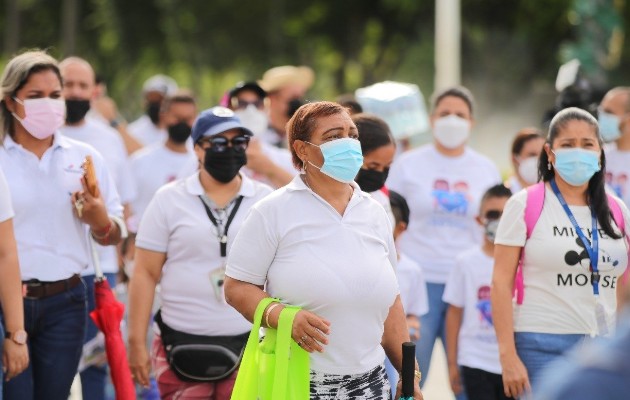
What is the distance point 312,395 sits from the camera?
5168mm

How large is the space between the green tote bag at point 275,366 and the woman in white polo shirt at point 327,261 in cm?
5

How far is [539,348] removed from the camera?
6316 millimetres

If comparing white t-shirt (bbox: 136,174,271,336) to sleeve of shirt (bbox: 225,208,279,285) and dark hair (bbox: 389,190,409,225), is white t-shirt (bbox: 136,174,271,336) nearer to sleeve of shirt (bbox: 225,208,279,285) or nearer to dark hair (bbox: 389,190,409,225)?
dark hair (bbox: 389,190,409,225)

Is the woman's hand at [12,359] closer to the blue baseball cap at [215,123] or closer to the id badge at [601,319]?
the blue baseball cap at [215,123]

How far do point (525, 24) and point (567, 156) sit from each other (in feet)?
→ 117

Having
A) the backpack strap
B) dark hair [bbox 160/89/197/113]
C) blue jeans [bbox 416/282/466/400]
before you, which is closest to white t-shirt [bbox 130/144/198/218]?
dark hair [bbox 160/89/197/113]

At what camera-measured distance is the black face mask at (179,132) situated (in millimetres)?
10406

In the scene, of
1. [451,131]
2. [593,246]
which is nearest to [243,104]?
[451,131]

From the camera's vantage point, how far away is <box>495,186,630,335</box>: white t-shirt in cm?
624

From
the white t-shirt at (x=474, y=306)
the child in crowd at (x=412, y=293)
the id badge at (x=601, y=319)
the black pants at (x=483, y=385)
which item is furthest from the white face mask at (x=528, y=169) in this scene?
the id badge at (x=601, y=319)

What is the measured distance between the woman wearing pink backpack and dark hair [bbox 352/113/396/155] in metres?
0.78

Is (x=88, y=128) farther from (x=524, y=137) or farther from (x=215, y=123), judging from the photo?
(x=524, y=137)

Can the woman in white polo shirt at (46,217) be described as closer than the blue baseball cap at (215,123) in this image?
Yes

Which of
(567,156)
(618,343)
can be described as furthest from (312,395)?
(618,343)
